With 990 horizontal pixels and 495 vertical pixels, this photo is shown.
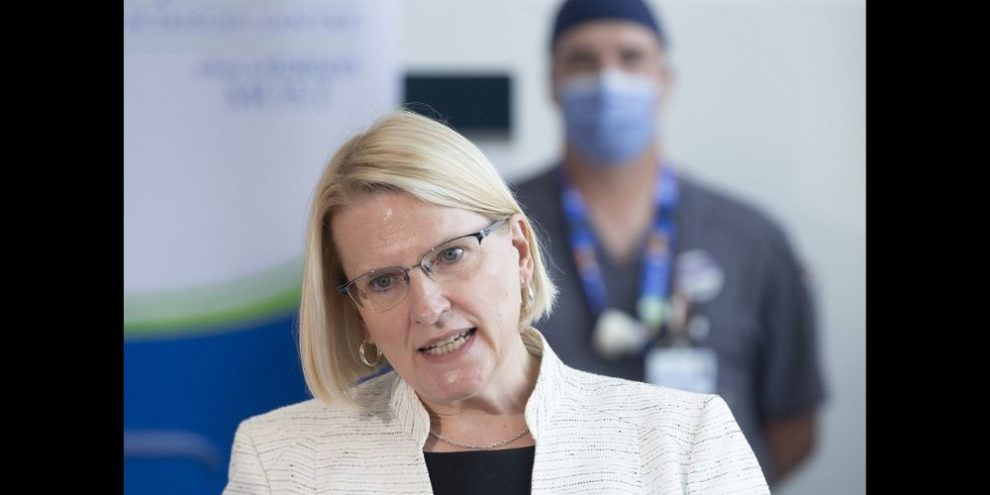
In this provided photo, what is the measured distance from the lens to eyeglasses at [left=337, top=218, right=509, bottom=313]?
1.62m

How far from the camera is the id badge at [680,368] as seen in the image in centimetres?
299

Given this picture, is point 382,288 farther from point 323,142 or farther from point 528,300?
point 323,142

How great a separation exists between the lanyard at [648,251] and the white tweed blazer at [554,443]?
1.18 m

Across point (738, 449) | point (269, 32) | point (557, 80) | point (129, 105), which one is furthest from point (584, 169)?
point (738, 449)

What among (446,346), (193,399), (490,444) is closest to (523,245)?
(446,346)

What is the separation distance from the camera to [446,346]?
1.62 meters

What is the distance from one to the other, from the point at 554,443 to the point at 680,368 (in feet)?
4.48

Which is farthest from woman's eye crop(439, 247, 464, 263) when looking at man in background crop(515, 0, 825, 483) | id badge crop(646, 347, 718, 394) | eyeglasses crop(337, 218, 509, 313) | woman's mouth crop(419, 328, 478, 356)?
id badge crop(646, 347, 718, 394)

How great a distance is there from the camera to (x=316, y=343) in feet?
5.82

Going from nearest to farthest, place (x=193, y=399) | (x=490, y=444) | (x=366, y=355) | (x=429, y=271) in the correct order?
(x=429, y=271), (x=490, y=444), (x=366, y=355), (x=193, y=399)

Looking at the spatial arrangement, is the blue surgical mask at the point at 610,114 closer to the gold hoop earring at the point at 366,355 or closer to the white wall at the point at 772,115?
the white wall at the point at 772,115

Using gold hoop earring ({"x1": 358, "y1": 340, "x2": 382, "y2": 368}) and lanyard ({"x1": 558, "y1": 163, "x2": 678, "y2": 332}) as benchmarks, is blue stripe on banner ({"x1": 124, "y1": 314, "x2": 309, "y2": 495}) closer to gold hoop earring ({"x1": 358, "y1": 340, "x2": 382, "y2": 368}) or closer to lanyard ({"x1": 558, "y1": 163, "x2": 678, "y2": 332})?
lanyard ({"x1": 558, "y1": 163, "x2": 678, "y2": 332})

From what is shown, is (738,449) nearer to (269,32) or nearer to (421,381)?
(421,381)

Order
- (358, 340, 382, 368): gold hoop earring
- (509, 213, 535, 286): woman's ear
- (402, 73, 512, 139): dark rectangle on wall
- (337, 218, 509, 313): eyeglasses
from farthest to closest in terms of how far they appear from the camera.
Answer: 1. (402, 73, 512, 139): dark rectangle on wall
2. (358, 340, 382, 368): gold hoop earring
3. (509, 213, 535, 286): woman's ear
4. (337, 218, 509, 313): eyeglasses
